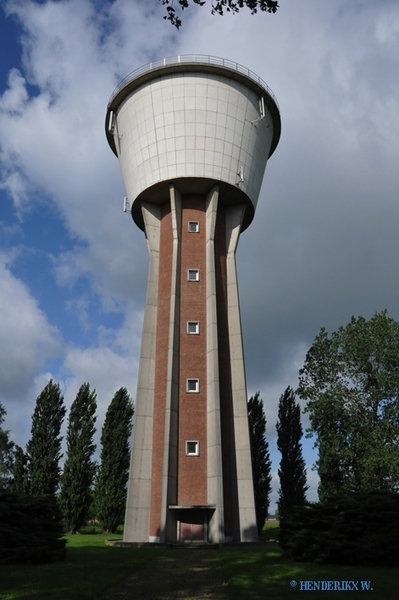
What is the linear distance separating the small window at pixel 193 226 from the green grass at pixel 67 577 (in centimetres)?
2149

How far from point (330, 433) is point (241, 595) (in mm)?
25067

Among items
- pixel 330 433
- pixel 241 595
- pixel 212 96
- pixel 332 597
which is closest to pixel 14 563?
pixel 241 595

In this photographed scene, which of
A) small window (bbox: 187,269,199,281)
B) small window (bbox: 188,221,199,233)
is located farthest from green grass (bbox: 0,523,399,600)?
small window (bbox: 188,221,199,233)

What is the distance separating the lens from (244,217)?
132 ft

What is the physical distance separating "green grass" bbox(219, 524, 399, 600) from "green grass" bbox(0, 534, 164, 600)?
362 cm

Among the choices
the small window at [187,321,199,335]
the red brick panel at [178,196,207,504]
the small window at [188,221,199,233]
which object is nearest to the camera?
the red brick panel at [178,196,207,504]

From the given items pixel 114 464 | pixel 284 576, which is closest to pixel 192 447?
pixel 284 576

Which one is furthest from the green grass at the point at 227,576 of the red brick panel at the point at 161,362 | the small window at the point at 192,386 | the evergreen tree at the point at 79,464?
the evergreen tree at the point at 79,464

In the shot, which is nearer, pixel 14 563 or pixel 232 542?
pixel 14 563

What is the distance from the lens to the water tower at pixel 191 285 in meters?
30.6

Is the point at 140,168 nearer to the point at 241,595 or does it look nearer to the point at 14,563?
the point at 14,563

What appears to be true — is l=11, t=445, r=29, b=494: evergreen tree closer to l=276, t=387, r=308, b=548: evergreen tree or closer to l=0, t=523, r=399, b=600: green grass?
l=276, t=387, r=308, b=548: evergreen tree

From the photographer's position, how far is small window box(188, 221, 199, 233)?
37094mm

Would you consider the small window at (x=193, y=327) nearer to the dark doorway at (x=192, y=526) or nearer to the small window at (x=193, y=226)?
the small window at (x=193, y=226)
